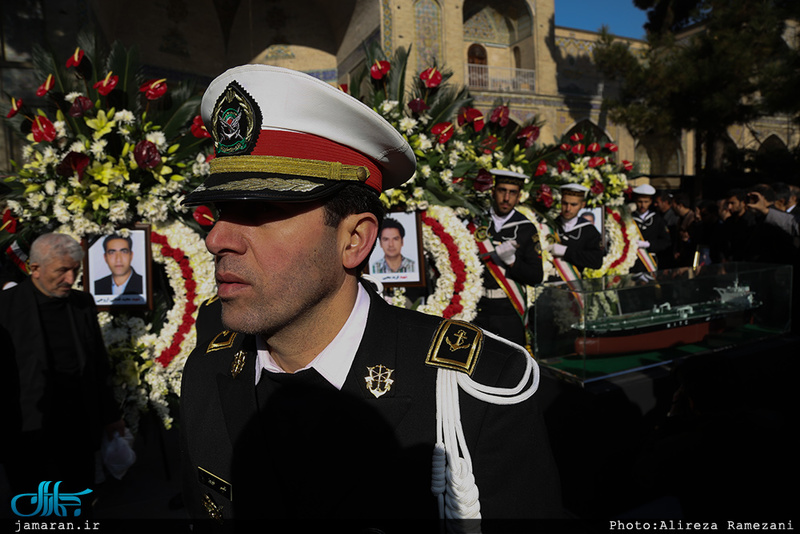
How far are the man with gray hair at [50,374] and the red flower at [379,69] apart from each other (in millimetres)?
2569

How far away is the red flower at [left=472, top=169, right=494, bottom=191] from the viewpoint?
182 inches

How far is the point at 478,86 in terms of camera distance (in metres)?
21.0

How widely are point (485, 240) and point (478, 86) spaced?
17962mm

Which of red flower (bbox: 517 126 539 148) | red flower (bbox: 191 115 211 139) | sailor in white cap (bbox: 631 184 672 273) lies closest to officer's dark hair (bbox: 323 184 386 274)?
red flower (bbox: 191 115 211 139)

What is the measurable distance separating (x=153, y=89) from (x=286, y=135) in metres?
2.82

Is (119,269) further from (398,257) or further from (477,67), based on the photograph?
(477,67)

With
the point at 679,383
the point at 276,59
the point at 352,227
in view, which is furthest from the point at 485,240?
the point at 276,59

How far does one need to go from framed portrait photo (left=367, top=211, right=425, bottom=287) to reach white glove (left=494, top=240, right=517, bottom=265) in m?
0.73

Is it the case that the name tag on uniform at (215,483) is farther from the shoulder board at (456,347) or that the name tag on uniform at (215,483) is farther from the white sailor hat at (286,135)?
the white sailor hat at (286,135)

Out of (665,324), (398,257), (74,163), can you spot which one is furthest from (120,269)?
(665,324)

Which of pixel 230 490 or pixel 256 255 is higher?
pixel 256 255

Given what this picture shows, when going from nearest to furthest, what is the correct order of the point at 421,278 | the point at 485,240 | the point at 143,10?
the point at 421,278, the point at 485,240, the point at 143,10

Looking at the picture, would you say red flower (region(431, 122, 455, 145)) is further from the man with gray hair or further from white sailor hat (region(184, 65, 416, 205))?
white sailor hat (region(184, 65, 416, 205))

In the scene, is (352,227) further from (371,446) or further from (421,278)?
(421,278)
